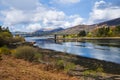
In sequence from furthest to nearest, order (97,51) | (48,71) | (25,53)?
1. (97,51)
2. (25,53)
3. (48,71)

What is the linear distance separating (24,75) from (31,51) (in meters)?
22.5

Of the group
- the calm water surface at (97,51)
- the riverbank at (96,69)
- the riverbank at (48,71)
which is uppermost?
the riverbank at (48,71)

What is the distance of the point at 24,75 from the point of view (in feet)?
63.4

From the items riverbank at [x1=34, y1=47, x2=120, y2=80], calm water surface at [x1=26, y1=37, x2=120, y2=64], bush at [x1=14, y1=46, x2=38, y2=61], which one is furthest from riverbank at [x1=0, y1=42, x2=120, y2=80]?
calm water surface at [x1=26, y1=37, x2=120, y2=64]

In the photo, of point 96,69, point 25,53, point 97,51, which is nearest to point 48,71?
point 25,53

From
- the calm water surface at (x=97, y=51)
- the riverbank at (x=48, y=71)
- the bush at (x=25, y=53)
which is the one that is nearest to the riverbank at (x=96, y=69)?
the riverbank at (x=48, y=71)

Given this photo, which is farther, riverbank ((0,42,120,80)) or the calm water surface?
the calm water surface

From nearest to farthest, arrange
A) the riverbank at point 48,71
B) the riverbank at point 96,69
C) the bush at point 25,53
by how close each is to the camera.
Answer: the riverbank at point 48,71 < the riverbank at point 96,69 < the bush at point 25,53

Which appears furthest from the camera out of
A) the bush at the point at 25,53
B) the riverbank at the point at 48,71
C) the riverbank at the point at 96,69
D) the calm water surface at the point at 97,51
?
the calm water surface at the point at 97,51

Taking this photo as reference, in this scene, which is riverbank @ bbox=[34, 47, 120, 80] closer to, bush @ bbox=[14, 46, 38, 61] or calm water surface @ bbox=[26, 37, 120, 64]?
calm water surface @ bbox=[26, 37, 120, 64]

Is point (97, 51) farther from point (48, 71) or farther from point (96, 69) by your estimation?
point (48, 71)

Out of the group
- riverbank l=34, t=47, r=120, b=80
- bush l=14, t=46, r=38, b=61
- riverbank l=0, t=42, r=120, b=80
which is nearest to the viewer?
riverbank l=0, t=42, r=120, b=80

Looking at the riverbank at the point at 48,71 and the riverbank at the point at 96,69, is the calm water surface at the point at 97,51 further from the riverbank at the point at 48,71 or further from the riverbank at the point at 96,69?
the riverbank at the point at 48,71

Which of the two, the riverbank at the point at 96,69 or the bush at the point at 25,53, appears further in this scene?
the bush at the point at 25,53
